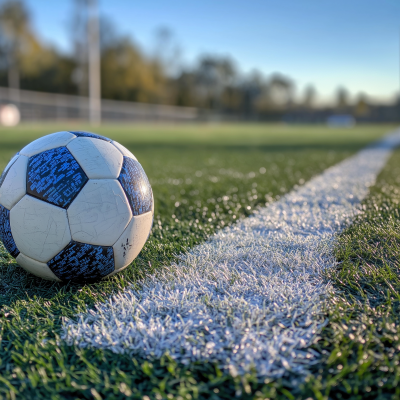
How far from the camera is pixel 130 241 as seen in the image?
1.77 metres

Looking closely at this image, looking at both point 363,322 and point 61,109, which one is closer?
point 363,322

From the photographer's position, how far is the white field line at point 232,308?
50.8 inches

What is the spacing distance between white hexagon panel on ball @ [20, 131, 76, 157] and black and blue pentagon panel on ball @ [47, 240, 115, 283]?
1.54 ft

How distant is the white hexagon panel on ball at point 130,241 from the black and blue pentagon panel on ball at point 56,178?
0.28 meters

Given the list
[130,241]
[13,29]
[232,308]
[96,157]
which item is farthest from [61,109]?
[232,308]

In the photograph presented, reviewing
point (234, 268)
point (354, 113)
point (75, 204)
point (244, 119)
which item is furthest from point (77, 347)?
point (354, 113)

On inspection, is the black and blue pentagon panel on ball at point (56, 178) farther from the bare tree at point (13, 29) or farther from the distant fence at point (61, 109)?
the bare tree at point (13, 29)

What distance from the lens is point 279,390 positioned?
1125mm

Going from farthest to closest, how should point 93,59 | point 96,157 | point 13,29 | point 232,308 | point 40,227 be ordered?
point 13,29 < point 93,59 < point 96,157 < point 40,227 < point 232,308

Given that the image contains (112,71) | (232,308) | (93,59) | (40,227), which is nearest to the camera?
(232,308)

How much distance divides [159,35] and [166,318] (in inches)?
2064

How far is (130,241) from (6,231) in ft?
1.88

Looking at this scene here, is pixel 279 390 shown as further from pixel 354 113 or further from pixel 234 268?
pixel 354 113

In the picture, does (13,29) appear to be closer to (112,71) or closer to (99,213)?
(112,71)
